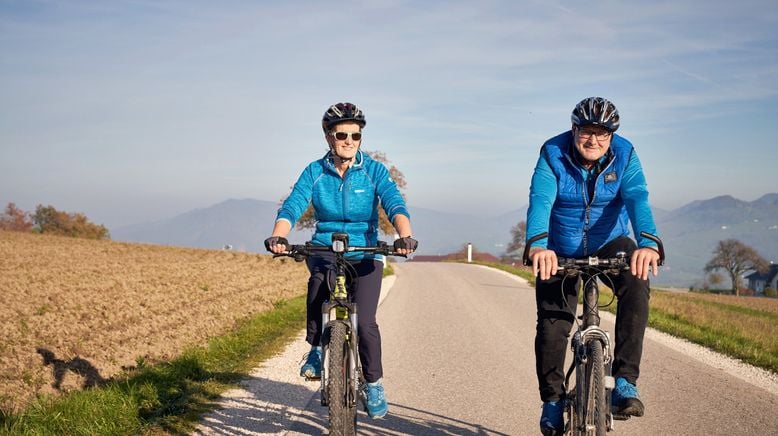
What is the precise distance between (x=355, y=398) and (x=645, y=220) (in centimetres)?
213

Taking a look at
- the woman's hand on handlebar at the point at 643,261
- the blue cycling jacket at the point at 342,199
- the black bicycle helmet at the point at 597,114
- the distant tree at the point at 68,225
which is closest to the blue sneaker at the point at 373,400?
the blue cycling jacket at the point at 342,199

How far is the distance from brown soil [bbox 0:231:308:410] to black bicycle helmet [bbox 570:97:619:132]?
17.6 feet

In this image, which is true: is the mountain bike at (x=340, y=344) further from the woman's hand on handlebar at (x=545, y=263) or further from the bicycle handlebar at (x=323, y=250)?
the woman's hand on handlebar at (x=545, y=263)

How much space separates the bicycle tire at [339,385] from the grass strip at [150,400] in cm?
145

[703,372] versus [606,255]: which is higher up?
[606,255]

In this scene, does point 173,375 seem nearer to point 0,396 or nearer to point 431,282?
point 0,396

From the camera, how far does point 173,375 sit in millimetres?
7656

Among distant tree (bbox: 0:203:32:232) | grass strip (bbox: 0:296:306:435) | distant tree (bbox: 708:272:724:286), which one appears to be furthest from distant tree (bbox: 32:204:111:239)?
distant tree (bbox: 708:272:724:286)

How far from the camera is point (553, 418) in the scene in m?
4.72

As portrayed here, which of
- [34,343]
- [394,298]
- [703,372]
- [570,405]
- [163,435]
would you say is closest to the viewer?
[570,405]

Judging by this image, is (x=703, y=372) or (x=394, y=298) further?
(x=394, y=298)

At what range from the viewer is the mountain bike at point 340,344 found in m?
4.75

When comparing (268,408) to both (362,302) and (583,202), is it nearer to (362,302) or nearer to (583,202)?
(362,302)

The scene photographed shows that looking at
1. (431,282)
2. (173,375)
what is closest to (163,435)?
(173,375)
